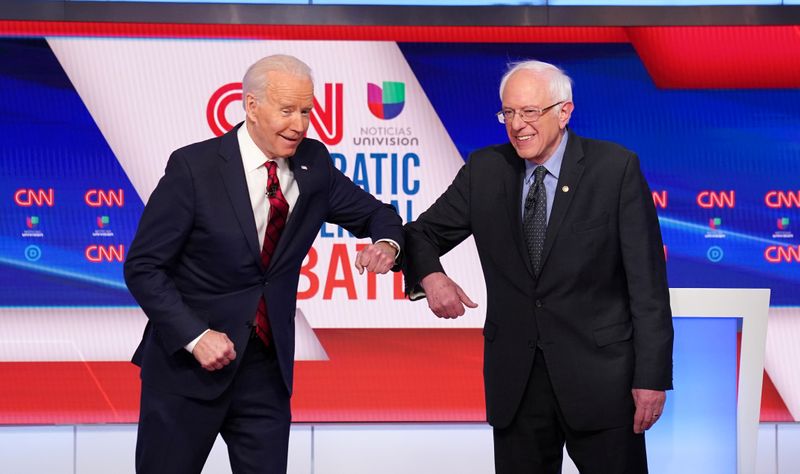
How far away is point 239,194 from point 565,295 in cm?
85

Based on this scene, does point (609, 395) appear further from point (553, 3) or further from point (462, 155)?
point (553, 3)

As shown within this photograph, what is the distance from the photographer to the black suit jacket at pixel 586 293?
2.31 meters

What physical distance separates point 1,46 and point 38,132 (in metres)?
0.40

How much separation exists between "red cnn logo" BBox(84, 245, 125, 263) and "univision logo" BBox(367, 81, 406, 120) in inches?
50.2

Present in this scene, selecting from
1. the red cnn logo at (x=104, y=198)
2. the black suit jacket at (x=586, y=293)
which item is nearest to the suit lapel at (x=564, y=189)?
the black suit jacket at (x=586, y=293)

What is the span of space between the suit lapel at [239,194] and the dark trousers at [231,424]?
28cm

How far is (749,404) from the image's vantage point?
123 inches

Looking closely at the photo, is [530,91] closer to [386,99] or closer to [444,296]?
[444,296]

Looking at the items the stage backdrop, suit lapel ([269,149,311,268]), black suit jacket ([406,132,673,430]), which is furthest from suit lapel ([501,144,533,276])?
the stage backdrop

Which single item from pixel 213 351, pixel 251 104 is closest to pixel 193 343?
pixel 213 351

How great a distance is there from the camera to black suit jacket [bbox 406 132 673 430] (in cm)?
231

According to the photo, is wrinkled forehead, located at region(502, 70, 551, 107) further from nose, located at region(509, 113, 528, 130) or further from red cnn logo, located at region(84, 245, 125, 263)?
red cnn logo, located at region(84, 245, 125, 263)

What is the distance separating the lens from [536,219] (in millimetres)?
2377

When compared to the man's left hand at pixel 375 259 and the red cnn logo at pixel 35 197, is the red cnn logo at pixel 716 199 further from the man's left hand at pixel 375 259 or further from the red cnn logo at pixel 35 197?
the red cnn logo at pixel 35 197
